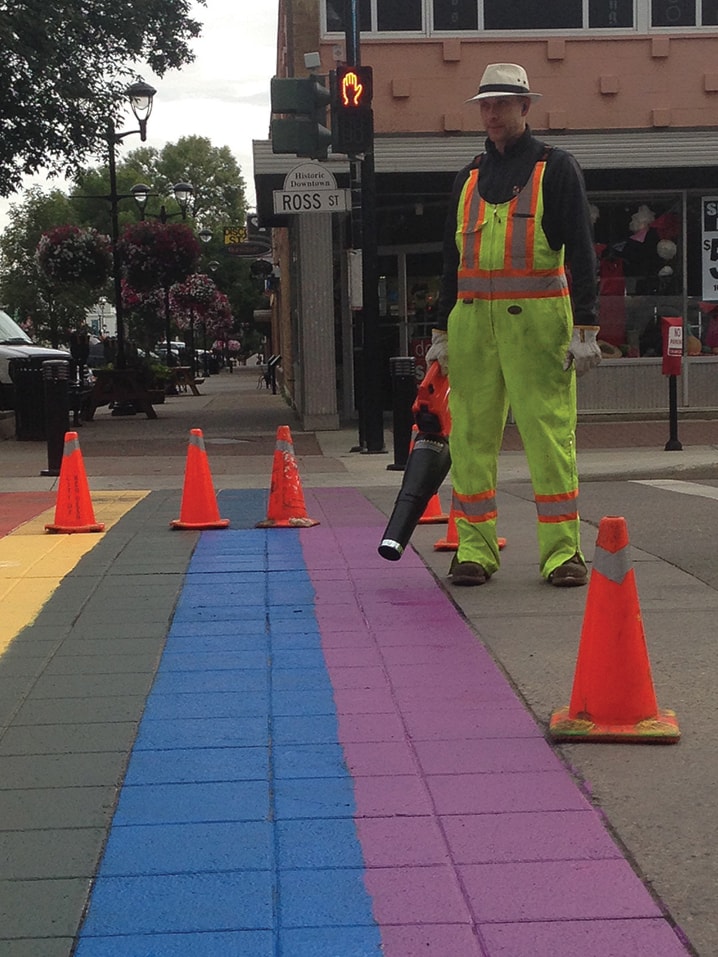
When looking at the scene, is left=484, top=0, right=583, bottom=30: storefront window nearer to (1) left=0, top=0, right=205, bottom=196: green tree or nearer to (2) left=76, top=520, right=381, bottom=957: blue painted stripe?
(1) left=0, top=0, right=205, bottom=196: green tree

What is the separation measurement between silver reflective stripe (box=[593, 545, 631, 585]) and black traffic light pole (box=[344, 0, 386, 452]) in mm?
9623

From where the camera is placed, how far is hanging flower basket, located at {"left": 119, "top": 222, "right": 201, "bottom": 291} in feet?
112

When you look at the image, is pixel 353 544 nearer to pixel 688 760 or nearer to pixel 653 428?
pixel 688 760

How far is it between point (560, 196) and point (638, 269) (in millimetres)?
13406

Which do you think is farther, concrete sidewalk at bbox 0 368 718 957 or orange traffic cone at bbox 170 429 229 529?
orange traffic cone at bbox 170 429 229 529

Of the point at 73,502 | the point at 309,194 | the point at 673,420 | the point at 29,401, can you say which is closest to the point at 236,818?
the point at 73,502

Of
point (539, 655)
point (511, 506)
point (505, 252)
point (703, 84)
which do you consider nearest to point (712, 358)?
point (703, 84)

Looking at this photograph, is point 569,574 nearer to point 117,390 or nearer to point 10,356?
point 10,356

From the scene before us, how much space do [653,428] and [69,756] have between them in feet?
45.7

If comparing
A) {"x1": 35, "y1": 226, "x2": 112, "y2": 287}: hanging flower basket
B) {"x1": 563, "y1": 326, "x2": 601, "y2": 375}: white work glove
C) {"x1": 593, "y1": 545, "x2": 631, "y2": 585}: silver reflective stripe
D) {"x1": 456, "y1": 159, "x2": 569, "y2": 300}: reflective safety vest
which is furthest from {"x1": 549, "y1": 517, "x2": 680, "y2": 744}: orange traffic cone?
{"x1": 35, "y1": 226, "x2": 112, "y2": 287}: hanging flower basket

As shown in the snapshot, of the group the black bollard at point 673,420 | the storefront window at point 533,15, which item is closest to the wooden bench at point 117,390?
the storefront window at point 533,15

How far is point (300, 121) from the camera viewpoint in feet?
44.7

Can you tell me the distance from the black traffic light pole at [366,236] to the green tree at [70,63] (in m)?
6.78

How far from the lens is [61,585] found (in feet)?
23.1
